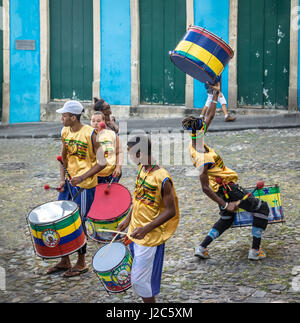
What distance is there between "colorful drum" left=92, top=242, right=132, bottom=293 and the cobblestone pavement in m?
0.58

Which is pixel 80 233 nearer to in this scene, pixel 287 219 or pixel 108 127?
pixel 108 127

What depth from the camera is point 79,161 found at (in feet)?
18.6

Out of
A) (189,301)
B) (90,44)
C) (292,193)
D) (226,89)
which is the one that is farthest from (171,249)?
(90,44)

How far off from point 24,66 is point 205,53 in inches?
420

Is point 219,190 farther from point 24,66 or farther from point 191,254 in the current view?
point 24,66

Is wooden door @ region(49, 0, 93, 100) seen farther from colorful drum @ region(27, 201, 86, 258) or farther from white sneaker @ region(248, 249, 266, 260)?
colorful drum @ region(27, 201, 86, 258)

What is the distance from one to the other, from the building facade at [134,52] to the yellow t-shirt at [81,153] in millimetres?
9014

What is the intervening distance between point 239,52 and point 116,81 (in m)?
3.50

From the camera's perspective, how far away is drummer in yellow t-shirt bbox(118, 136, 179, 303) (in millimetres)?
4180

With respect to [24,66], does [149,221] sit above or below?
below

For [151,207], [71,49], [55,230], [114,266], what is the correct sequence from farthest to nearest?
[71,49], [55,230], [151,207], [114,266]

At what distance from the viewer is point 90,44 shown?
1591cm

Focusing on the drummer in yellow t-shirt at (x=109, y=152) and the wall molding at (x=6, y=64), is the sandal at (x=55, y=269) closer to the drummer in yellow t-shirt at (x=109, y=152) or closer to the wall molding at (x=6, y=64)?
the drummer in yellow t-shirt at (x=109, y=152)

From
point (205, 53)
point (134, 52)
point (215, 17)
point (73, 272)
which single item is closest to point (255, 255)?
point (73, 272)
